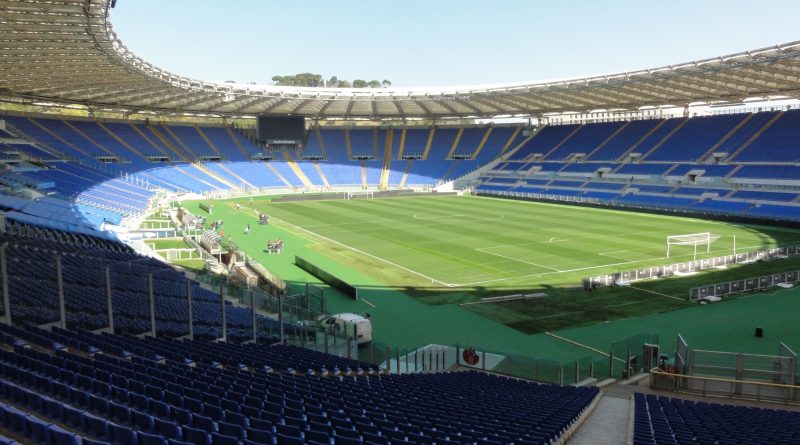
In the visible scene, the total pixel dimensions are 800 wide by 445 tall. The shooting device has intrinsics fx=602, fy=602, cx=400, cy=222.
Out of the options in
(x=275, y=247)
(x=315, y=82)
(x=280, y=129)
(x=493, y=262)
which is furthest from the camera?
(x=315, y=82)

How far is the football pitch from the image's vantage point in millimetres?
29625

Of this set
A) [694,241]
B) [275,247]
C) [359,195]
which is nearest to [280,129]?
[359,195]

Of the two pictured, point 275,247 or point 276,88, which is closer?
point 275,247

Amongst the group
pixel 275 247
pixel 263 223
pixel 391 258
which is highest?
pixel 263 223

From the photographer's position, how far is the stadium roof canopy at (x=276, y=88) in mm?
28344

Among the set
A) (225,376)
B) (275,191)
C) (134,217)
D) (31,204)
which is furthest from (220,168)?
(225,376)

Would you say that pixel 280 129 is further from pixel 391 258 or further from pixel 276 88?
pixel 391 258

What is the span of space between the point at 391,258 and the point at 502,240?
887 centimetres

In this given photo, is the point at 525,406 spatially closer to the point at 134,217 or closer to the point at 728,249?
Answer: the point at 728,249

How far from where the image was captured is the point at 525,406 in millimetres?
11414

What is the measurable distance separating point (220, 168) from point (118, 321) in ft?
214

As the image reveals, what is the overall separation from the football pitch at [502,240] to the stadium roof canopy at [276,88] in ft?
37.9

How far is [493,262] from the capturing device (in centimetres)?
3206

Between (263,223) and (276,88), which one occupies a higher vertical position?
(276,88)
